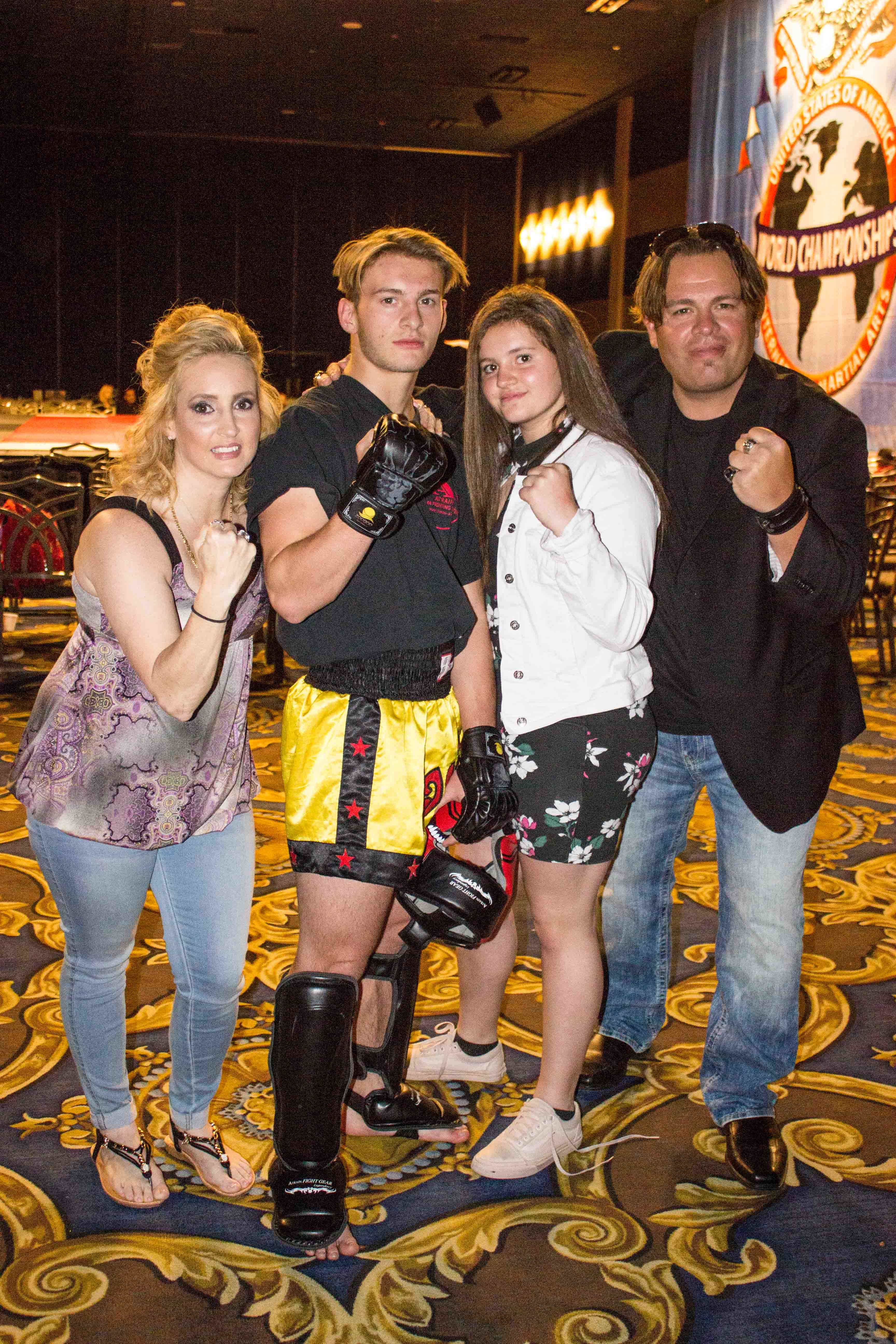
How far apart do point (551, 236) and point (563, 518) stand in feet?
43.4

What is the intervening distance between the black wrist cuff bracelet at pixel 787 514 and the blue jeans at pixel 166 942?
0.97m

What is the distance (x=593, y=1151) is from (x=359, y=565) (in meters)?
1.15

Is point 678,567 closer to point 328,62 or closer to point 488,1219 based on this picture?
point 488,1219

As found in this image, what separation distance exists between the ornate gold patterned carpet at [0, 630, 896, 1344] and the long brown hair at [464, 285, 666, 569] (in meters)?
1.09

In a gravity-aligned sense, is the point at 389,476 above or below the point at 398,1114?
above

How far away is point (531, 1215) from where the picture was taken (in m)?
1.86

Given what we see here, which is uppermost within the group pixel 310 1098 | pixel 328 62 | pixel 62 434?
pixel 328 62

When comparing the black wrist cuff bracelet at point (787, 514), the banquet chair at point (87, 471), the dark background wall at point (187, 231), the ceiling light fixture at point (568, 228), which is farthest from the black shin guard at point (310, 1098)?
the dark background wall at point (187, 231)

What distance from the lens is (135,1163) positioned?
187 centimetres

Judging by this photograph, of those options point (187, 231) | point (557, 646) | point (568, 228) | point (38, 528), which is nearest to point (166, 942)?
point (557, 646)

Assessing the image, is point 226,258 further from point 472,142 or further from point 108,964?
point 108,964

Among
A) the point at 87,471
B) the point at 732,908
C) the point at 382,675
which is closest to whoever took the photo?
the point at 382,675

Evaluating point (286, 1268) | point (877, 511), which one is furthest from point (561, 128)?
point (286, 1268)

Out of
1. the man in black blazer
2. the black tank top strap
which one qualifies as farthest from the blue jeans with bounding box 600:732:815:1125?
the black tank top strap
